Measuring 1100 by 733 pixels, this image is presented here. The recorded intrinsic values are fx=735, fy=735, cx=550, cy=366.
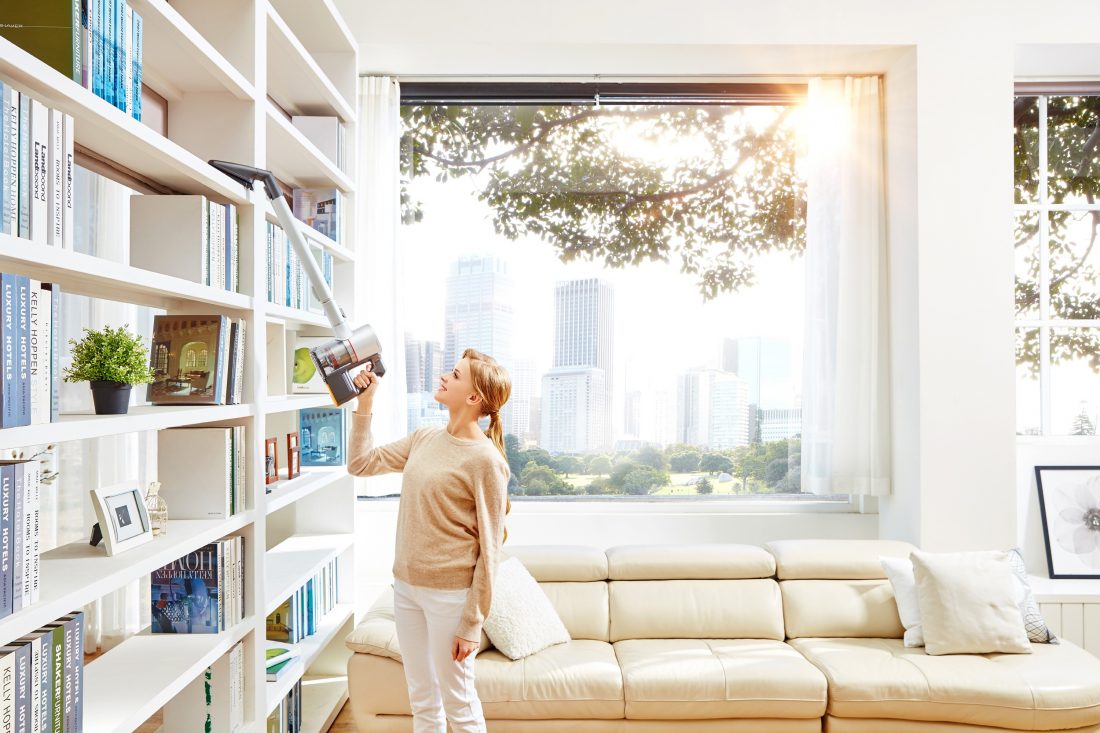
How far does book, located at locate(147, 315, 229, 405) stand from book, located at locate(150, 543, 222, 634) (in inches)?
15.7

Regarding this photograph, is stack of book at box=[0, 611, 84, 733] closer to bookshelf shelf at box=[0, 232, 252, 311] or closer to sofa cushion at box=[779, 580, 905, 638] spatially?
bookshelf shelf at box=[0, 232, 252, 311]

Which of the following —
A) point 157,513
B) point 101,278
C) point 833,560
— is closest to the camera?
point 101,278

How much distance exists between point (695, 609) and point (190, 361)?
216 centimetres

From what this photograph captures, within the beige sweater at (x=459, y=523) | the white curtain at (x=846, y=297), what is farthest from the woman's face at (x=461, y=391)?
the white curtain at (x=846, y=297)

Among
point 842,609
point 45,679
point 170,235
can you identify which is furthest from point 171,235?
point 842,609

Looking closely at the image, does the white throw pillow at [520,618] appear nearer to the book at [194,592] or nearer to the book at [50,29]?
the book at [194,592]

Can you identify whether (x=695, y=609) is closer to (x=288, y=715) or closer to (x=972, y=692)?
(x=972, y=692)

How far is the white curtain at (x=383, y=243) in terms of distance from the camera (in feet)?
11.4

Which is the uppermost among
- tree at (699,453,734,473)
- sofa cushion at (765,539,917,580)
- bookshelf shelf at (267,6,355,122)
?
→ bookshelf shelf at (267,6,355,122)

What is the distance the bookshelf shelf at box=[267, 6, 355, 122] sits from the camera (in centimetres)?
231

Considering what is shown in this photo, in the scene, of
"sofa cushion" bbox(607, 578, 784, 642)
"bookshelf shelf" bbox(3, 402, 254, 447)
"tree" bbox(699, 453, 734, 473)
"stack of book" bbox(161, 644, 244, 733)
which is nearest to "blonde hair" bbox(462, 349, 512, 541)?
"bookshelf shelf" bbox(3, 402, 254, 447)

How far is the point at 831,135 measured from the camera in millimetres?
3547

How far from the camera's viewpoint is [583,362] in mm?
3750

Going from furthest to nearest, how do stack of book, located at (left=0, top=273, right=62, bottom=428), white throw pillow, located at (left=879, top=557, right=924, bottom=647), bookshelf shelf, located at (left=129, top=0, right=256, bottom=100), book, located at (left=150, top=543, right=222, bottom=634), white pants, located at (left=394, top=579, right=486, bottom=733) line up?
white throw pillow, located at (left=879, top=557, right=924, bottom=647), white pants, located at (left=394, top=579, right=486, bottom=733), book, located at (left=150, top=543, right=222, bottom=634), bookshelf shelf, located at (left=129, top=0, right=256, bottom=100), stack of book, located at (left=0, top=273, right=62, bottom=428)
